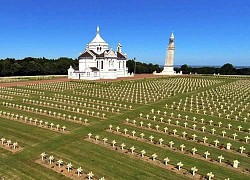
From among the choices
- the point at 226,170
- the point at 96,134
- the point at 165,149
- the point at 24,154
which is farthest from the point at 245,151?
the point at 24,154

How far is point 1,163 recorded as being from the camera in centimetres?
1420

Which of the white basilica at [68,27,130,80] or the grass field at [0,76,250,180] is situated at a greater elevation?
the white basilica at [68,27,130,80]

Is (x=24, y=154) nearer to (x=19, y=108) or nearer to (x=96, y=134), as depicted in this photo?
(x=96, y=134)

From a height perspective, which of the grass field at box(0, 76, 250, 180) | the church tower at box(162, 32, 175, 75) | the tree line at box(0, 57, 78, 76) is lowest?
the grass field at box(0, 76, 250, 180)

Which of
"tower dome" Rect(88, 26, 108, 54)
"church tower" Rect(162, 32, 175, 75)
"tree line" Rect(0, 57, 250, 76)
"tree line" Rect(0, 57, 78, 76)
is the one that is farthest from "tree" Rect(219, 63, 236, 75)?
"tree line" Rect(0, 57, 78, 76)

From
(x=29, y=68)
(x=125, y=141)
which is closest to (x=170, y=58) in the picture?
(x=29, y=68)

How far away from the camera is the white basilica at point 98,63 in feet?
240

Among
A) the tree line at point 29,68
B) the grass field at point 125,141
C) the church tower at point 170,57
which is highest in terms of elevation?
the church tower at point 170,57

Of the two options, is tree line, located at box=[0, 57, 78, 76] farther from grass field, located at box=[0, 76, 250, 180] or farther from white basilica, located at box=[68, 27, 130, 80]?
grass field, located at box=[0, 76, 250, 180]

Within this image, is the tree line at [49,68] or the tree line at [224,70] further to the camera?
the tree line at [224,70]

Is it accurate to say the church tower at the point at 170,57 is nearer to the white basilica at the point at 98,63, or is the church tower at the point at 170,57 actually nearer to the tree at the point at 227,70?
the white basilica at the point at 98,63

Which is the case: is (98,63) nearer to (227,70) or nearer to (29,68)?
(29,68)

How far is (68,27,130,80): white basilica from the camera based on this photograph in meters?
73.1

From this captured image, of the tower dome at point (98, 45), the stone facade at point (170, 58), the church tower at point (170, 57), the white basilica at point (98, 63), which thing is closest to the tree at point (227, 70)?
the stone facade at point (170, 58)
